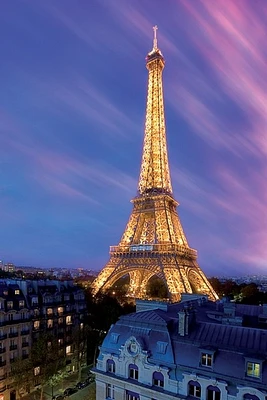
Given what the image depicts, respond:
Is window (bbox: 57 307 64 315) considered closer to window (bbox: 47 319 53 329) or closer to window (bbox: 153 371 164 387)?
window (bbox: 47 319 53 329)

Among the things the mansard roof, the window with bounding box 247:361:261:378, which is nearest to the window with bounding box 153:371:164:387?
the mansard roof

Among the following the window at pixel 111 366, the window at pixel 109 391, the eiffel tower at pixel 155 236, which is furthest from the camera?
the eiffel tower at pixel 155 236

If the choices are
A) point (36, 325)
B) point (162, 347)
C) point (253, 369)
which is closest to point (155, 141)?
point (36, 325)

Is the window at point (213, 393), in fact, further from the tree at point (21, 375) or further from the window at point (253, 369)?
the tree at point (21, 375)

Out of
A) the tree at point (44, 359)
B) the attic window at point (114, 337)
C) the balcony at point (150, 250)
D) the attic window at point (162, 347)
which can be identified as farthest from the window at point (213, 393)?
the balcony at point (150, 250)

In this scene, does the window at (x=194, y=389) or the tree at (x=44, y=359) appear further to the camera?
the tree at (x=44, y=359)

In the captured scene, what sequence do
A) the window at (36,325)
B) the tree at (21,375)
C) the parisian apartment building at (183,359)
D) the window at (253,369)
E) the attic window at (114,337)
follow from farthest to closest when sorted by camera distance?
1. the window at (36,325)
2. the tree at (21,375)
3. the attic window at (114,337)
4. the parisian apartment building at (183,359)
5. the window at (253,369)

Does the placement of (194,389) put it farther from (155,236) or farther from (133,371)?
(155,236)
